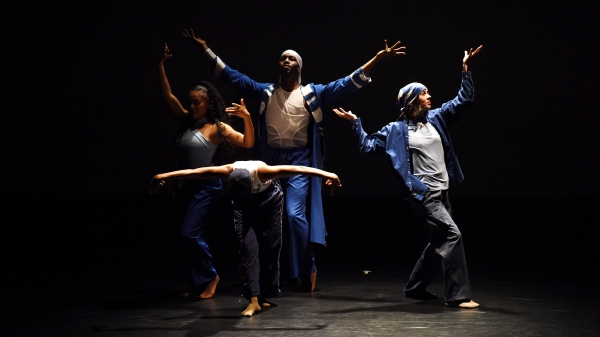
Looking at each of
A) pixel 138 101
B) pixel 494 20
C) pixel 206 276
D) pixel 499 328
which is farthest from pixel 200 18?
pixel 499 328

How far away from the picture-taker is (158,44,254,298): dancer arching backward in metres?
4.68

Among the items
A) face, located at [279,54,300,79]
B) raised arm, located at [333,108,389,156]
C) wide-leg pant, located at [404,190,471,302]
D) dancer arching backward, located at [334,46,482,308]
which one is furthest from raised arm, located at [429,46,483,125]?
face, located at [279,54,300,79]

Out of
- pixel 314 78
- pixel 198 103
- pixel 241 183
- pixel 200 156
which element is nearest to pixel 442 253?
pixel 241 183

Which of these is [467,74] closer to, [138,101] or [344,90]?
[344,90]

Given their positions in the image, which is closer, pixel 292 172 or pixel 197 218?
pixel 292 172

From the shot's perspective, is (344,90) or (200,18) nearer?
(344,90)

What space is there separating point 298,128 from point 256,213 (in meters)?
0.98

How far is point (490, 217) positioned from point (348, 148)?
1531 millimetres

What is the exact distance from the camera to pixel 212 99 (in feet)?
16.1

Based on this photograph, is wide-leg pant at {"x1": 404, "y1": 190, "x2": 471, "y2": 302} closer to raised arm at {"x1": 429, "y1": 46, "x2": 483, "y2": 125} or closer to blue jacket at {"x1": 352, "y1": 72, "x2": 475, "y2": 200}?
blue jacket at {"x1": 352, "y1": 72, "x2": 475, "y2": 200}

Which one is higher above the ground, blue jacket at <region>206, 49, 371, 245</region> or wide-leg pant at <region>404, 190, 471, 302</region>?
blue jacket at <region>206, 49, 371, 245</region>

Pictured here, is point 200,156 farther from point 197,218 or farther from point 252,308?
point 252,308

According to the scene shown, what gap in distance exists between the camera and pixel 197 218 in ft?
15.5

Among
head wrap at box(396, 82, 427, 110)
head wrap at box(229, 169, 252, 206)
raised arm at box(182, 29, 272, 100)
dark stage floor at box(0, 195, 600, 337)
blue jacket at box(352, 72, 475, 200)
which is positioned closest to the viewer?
dark stage floor at box(0, 195, 600, 337)
